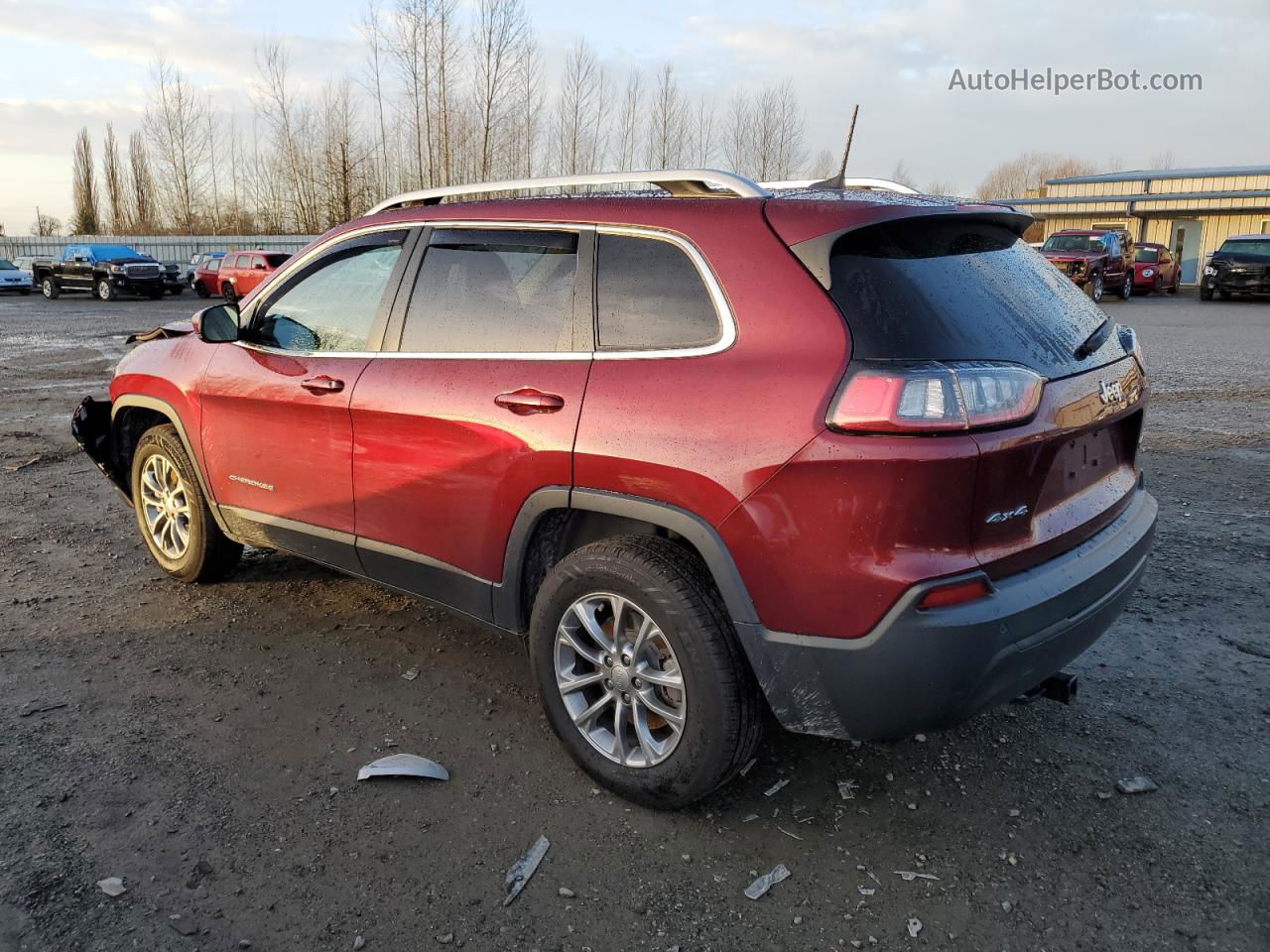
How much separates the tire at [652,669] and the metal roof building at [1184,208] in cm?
4449

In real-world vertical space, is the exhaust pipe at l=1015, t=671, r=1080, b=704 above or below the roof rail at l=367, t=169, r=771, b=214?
below

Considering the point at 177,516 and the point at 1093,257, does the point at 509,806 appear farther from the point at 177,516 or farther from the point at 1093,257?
the point at 1093,257

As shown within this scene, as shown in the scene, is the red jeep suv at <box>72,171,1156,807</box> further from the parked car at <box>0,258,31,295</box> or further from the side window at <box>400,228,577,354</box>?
the parked car at <box>0,258,31,295</box>

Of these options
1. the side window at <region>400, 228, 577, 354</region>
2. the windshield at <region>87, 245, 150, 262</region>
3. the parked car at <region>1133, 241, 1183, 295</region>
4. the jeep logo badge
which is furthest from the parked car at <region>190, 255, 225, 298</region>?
the jeep logo badge

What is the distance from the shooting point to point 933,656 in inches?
91.0

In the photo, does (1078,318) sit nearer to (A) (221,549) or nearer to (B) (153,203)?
→ (A) (221,549)

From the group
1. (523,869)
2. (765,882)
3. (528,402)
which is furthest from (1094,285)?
(523,869)

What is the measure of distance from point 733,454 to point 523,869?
129cm

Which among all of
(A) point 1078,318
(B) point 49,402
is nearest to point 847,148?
(A) point 1078,318

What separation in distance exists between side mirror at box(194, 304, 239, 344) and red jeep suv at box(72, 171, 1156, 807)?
63 cm

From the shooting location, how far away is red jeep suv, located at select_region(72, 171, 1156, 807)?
2340 millimetres

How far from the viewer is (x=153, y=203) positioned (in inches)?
2015

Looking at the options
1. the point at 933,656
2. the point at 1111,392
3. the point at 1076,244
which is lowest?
the point at 933,656

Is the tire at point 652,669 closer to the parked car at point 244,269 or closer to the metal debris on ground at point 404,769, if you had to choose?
the metal debris on ground at point 404,769
